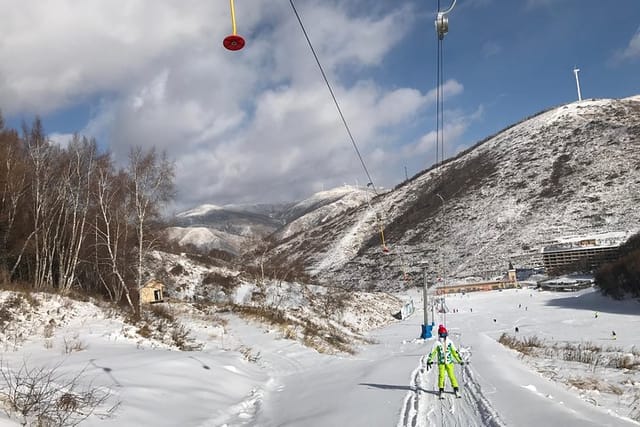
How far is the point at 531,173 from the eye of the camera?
108938mm

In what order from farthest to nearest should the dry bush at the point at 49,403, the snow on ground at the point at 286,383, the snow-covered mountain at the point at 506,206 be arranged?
1. the snow-covered mountain at the point at 506,206
2. the snow on ground at the point at 286,383
3. the dry bush at the point at 49,403

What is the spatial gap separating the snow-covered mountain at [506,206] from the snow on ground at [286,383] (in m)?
56.5

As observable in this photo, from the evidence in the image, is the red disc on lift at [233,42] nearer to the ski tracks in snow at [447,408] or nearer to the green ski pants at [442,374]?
the ski tracks in snow at [447,408]

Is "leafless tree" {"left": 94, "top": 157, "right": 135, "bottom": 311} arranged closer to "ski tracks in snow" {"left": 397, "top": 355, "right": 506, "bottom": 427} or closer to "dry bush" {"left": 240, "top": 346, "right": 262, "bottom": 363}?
"dry bush" {"left": 240, "top": 346, "right": 262, "bottom": 363}

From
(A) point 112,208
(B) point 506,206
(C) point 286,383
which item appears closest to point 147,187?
(A) point 112,208

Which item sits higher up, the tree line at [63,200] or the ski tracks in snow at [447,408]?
the tree line at [63,200]

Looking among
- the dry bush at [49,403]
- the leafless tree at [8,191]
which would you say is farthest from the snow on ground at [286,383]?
the leafless tree at [8,191]

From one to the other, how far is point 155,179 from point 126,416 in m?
19.9

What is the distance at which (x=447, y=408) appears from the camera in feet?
29.7

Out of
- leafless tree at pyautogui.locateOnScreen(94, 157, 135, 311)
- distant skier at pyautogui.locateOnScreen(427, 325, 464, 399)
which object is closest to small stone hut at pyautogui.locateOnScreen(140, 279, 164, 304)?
leafless tree at pyautogui.locateOnScreen(94, 157, 135, 311)

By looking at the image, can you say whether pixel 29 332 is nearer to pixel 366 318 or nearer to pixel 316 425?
pixel 316 425

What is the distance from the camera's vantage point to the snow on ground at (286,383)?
816cm

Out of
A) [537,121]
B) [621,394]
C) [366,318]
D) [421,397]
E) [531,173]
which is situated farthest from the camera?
[537,121]

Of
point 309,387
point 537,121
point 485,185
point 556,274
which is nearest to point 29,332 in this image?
point 309,387
